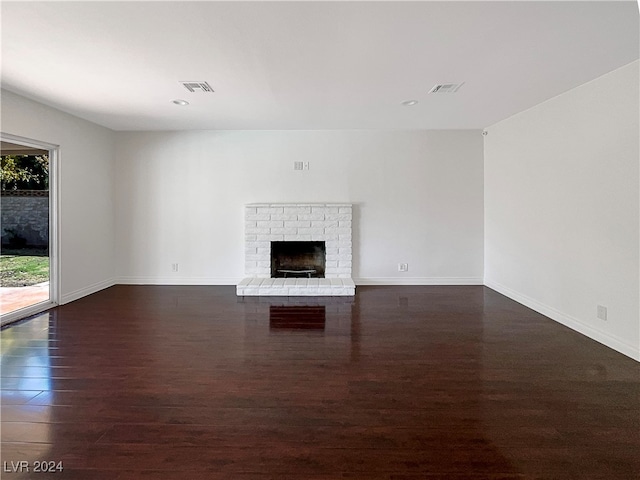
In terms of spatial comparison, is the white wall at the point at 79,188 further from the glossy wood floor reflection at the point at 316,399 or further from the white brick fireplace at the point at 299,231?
→ the white brick fireplace at the point at 299,231

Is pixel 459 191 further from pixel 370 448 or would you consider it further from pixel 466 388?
pixel 370 448

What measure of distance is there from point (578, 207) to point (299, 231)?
357 cm

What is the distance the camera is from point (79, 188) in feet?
16.1

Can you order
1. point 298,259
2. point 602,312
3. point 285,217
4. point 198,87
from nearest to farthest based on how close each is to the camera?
point 602,312 < point 198,87 < point 285,217 < point 298,259

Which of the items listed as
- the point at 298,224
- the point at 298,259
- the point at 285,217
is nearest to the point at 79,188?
the point at 285,217

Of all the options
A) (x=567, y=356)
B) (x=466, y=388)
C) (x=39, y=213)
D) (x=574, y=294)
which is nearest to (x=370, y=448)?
(x=466, y=388)

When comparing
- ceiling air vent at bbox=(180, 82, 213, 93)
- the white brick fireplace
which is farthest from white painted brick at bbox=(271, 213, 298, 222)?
ceiling air vent at bbox=(180, 82, 213, 93)

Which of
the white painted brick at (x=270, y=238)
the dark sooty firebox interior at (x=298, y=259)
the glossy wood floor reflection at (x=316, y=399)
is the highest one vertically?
the white painted brick at (x=270, y=238)

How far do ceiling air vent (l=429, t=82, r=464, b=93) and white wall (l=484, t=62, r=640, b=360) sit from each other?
1187 millimetres

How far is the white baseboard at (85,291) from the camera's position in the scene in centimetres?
469

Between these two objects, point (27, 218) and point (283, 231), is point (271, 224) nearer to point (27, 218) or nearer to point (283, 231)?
point (283, 231)

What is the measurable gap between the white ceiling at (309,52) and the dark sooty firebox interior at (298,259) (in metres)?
2.26

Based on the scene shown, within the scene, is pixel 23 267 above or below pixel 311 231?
below

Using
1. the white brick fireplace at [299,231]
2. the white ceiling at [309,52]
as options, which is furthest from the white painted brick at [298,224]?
the white ceiling at [309,52]
